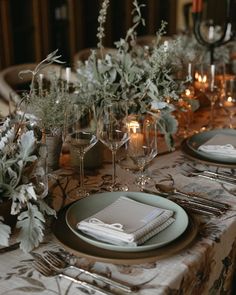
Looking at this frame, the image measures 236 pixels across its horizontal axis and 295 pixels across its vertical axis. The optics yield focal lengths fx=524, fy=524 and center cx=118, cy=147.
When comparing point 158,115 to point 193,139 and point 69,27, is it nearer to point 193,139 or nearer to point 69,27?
point 193,139

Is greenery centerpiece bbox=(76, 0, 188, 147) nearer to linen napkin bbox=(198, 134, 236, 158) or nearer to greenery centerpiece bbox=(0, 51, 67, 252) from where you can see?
linen napkin bbox=(198, 134, 236, 158)

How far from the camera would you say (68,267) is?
3.14 feet

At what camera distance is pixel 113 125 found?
1.37 m

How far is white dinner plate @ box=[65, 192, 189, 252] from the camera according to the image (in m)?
0.98

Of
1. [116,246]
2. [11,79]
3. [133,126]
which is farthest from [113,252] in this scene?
[11,79]

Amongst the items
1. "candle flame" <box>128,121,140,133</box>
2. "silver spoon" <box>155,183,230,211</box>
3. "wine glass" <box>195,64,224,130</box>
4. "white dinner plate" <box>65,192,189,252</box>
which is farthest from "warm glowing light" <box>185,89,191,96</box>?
"white dinner plate" <box>65,192,189,252</box>

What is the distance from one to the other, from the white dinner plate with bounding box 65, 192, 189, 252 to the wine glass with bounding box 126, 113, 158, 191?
0.14 metres

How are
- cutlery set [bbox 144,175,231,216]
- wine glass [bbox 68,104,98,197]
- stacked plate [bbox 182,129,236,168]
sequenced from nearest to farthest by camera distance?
1. cutlery set [bbox 144,175,231,216]
2. wine glass [bbox 68,104,98,197]
3. stacked plate [bbox 182,129,236,168]

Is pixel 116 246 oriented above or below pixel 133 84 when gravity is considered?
below

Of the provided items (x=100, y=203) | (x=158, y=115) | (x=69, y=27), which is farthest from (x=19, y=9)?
(x=100, y=203)

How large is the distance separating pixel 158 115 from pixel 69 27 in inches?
90.4

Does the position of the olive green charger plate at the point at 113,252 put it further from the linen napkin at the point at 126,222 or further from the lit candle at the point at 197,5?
the lit candle at the point at 197,5

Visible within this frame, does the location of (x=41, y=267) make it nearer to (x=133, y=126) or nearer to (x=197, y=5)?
(x=133, y=126)

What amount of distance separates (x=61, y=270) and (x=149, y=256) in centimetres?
16
